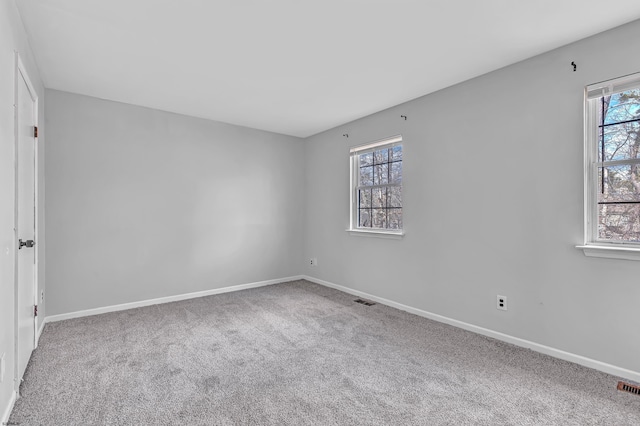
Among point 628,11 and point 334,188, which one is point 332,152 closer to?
point 334,188

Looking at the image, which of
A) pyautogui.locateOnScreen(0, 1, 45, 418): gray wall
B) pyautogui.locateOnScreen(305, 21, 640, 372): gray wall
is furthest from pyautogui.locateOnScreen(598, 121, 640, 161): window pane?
pyautogui.locateOnScreen(0, 1, 45, 418): gray wall

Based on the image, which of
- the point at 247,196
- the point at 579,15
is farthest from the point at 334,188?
the point at 579,15

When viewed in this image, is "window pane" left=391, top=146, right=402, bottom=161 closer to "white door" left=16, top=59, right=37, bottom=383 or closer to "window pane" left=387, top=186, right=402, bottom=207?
"window pane" left=387, top=186, right=402, bottom=207

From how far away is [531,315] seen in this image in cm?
268

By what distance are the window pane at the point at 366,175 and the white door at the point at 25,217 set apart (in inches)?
138

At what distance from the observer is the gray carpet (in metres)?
1.83

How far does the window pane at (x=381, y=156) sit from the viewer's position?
415 centimetres

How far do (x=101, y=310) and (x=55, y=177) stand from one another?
154 cm

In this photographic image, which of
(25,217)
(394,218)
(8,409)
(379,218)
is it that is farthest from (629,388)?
(25,217)

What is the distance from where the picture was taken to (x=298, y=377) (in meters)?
2.26

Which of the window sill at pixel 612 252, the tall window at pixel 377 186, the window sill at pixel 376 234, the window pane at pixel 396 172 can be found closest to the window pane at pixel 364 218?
the tall window at pixel 377 186

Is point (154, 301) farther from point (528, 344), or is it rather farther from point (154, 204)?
point (528, 344)

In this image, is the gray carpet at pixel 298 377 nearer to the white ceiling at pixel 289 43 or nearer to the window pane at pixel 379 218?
the window pane at pixel 379 218

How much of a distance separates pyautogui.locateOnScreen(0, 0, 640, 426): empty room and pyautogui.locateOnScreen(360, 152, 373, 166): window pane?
1.3 inches
